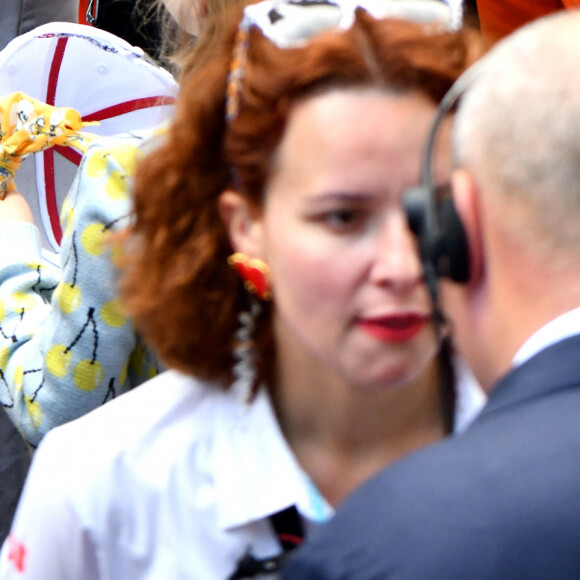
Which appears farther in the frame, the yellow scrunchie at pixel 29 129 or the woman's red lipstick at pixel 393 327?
the yellow scrunchie at pixel 29 129

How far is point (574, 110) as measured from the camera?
699mm

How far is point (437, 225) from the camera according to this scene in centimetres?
83

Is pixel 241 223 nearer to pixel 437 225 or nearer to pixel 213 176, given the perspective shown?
pixel 213 176

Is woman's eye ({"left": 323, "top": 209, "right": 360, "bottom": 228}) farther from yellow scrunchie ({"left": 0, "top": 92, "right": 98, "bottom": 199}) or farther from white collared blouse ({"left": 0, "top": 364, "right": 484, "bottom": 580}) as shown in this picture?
yellow scrunchie ({"left": 0, "top": 92, "right": 98, "bottom": 199})

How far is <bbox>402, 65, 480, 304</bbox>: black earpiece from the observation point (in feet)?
2.54

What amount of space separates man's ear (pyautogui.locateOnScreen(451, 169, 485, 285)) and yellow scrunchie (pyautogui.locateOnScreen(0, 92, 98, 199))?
1.07 m

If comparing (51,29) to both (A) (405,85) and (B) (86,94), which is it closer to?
(B) (86,94)

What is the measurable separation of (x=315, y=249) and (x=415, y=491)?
1.43 feet

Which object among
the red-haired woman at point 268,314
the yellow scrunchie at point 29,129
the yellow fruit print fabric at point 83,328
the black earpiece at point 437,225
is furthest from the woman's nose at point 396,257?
the yellow scrunchie at point 29,129

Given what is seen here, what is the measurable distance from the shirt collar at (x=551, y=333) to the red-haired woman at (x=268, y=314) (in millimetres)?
286

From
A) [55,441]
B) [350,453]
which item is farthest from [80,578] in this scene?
[350,453]

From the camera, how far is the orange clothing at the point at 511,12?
209cm

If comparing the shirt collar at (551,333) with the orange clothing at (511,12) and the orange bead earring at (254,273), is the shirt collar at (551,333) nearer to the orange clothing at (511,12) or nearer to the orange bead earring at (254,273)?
the orange bead earring at (254,273)

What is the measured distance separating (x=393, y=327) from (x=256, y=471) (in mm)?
247
